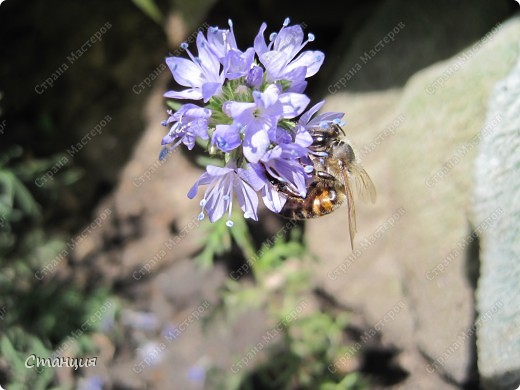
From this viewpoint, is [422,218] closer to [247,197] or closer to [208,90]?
[247,197]

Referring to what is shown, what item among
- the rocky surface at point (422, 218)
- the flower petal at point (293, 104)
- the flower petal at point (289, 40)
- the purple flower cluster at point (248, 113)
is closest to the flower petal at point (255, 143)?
the purple flower cluster at point (248, 113)

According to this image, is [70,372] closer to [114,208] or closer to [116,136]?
[114,208]

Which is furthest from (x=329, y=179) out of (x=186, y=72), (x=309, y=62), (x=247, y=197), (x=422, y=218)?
(x=422, y=218)

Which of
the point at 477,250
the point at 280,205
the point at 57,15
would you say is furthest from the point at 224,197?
the point at 57,15

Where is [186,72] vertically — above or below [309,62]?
above

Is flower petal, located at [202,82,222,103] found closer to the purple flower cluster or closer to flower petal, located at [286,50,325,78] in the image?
the purple flower cluster

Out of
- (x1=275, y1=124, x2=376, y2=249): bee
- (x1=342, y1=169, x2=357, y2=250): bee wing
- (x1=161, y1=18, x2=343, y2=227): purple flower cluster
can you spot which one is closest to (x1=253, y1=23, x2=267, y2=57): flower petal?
(x1=161, y1=18, x2=343, y2=227): purple flower cluster
